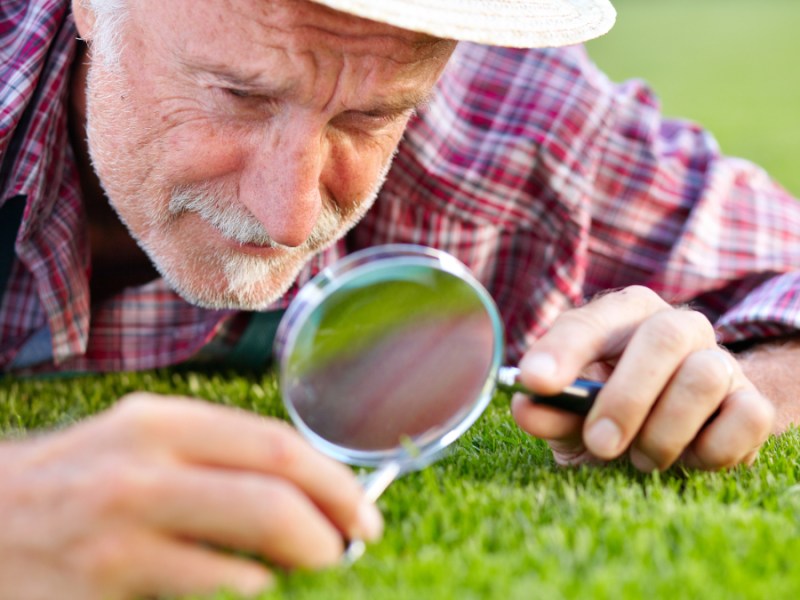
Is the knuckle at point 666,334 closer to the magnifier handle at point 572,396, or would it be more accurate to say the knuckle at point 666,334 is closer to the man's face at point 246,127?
the magnifier handle at point 572,396

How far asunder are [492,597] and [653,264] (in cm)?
259

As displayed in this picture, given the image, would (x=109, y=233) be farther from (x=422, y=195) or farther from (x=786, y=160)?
(x=786, y=160)

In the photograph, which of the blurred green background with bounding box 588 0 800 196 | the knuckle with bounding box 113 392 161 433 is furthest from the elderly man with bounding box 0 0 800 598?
the blurred green background with bounding box 588 0 800 196

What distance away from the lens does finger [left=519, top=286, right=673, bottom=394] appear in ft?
6.29

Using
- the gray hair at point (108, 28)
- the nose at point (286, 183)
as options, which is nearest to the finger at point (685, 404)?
the nose at point (286, 183)

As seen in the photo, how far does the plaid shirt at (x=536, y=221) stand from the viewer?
3.66 meters

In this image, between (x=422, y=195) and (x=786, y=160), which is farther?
(x=786, y=160)

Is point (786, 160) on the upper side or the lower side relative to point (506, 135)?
lower

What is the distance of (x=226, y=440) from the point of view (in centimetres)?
146

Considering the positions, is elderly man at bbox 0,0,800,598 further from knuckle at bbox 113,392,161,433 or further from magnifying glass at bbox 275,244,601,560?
magnifying glass at bbox 275,244,601,560

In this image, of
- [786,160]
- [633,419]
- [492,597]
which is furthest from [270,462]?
[786,160]

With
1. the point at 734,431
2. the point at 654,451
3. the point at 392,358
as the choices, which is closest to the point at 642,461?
the point at 654,451

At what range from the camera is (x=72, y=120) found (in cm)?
342

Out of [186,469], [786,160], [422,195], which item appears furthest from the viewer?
[786,160]
